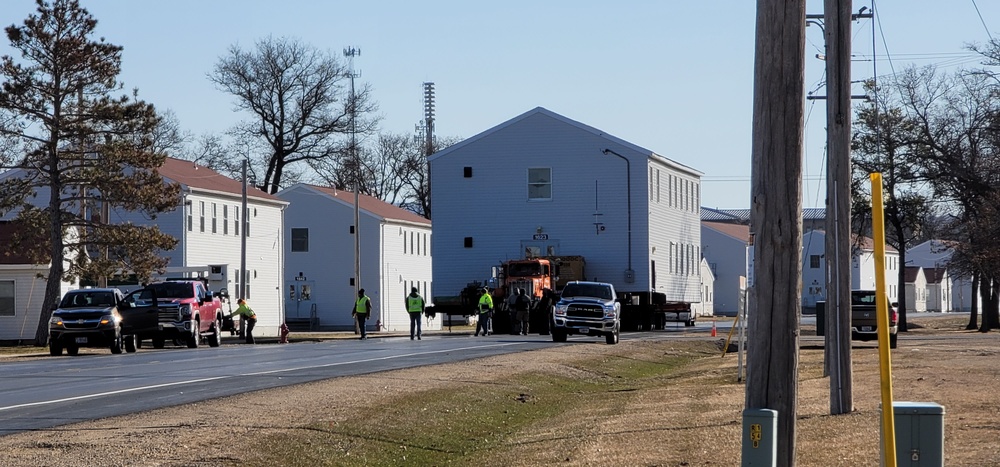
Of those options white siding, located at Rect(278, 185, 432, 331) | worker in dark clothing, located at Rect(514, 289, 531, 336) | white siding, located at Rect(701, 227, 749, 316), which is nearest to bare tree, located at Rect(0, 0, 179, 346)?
worker in dark clothing, located at Rect(514, 289, 531, 336)

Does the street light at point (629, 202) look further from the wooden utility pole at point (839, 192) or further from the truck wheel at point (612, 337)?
the wooden utility pole at point (839, 192)

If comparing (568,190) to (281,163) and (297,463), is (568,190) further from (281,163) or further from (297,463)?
(297,463)

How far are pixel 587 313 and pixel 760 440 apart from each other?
31426mm

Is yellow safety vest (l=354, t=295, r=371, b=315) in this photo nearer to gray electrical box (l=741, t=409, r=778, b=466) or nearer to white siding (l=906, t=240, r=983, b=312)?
gray electrical box (l=741, t=409, r=778, b=466)

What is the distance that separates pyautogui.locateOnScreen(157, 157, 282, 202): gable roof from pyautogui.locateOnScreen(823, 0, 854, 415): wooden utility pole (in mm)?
45461

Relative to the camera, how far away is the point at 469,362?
2952 centimetres

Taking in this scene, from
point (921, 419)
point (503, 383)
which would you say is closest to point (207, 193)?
point (503, 383)

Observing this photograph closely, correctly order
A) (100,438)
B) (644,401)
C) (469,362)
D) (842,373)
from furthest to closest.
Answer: (469,362)
(644,401)
(842,373)
(100,438)

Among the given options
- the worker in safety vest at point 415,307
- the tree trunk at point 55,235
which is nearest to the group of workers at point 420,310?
the worker in safety vest at point 415,307

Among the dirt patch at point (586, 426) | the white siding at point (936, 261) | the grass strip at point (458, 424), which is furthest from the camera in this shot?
the white siding at point (936, 261)

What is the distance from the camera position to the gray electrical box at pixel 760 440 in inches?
350

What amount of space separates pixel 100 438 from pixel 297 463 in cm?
225

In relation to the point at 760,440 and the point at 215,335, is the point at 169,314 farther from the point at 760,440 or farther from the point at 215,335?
the point at 760,440

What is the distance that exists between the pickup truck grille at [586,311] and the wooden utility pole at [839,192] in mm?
20135
